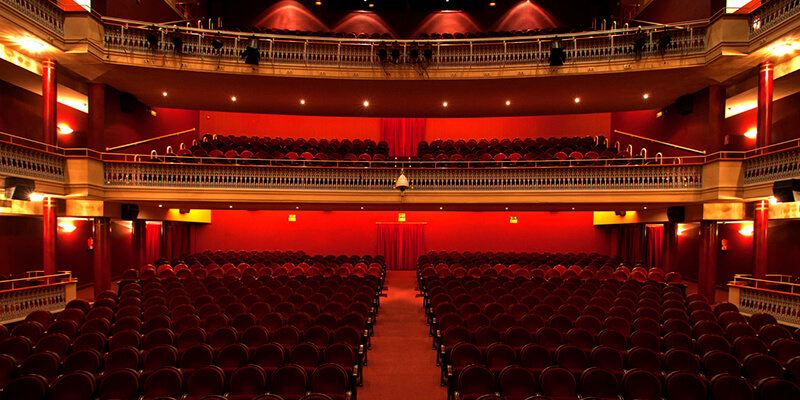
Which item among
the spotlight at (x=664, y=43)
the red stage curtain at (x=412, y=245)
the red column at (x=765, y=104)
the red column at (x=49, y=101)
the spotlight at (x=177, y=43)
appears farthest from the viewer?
the red stage curtain at (x=412, y=245)

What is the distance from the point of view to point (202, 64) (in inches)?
514

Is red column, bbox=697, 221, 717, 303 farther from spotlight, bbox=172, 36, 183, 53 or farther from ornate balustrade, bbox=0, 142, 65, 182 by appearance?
ornate balustrade, bbox=0, 142, 65, 182

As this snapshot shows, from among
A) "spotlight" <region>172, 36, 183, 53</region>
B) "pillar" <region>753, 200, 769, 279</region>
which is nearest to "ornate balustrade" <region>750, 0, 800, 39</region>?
"pillar" <region>753, 200, 769, 279</region>

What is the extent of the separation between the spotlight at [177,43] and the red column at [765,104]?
13.9 metres

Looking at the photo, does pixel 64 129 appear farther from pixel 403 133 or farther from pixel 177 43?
pixel 403 133

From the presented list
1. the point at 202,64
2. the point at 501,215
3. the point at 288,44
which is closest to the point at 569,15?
the point at 501,215

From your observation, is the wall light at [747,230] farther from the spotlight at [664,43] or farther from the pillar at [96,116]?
the pillar at [96,116]

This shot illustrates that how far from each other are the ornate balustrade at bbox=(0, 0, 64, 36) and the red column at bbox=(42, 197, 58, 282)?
386 centimetres

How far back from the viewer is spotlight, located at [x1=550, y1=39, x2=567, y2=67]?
12.8 metres

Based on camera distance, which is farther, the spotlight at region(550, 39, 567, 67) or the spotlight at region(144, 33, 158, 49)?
the spotlight at region(550, 39, 567, 67)

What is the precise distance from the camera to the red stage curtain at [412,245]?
20.7 meters

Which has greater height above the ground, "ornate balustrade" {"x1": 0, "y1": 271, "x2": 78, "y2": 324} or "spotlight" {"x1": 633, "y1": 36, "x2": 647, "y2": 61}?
"spotlight" {"x1": 633, "y1": 36, "x2": 647, "y2": 61}

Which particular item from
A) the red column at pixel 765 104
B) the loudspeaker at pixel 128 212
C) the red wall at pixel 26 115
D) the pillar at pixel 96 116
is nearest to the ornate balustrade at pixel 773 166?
the red column at pixel 765 104

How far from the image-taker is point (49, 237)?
10922 mm
